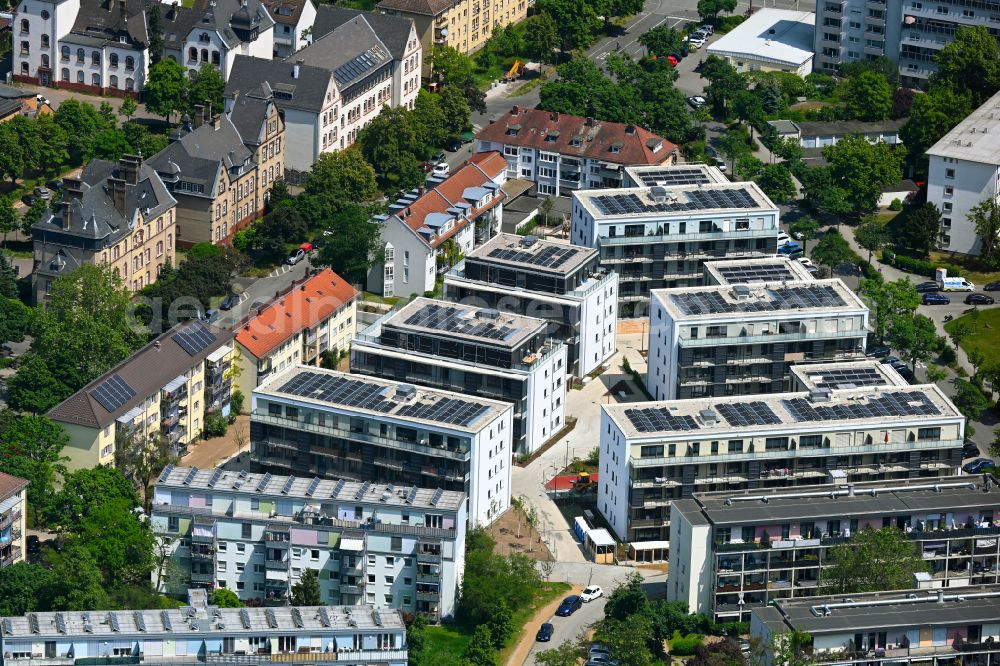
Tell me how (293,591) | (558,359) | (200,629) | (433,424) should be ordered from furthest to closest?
(558,359), (433,424), (293,591), (200,629)

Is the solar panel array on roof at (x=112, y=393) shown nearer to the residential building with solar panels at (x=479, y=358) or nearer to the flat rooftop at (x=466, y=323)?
the residential building with solar panels at (x=479, y=358)

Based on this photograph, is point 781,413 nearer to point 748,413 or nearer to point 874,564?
point 748,413

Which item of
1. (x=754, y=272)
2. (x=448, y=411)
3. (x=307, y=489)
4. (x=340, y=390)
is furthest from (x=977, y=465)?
(x=307, y=489)

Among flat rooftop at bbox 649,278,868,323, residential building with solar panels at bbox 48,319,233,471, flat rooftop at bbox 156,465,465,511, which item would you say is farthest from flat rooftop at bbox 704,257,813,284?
residential building with solar panels at bbox 48,319,233,471

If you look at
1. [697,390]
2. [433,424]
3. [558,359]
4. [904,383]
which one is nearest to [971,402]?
[904,383]

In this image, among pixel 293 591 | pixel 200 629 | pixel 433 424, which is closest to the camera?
pixel 200 629

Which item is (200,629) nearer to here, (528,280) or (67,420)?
(67,420)

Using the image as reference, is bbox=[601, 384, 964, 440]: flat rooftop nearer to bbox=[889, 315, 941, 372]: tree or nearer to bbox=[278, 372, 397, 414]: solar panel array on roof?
bbox=[278, 372, 397, 414]: solar panel array on roof
